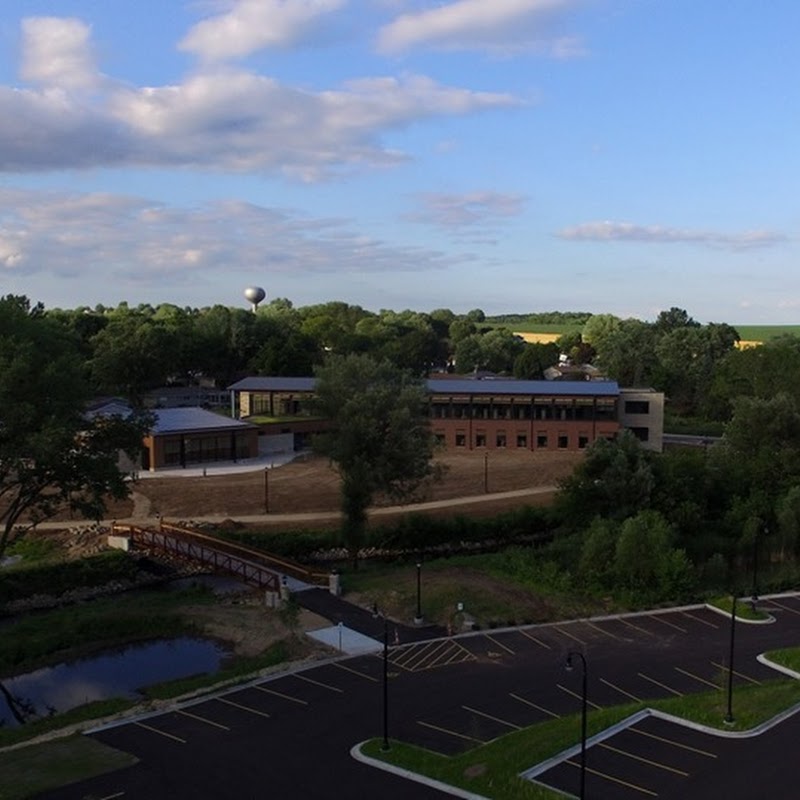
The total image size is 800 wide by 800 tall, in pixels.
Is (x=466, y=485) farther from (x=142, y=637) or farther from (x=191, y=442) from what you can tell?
(x=142, y=637)

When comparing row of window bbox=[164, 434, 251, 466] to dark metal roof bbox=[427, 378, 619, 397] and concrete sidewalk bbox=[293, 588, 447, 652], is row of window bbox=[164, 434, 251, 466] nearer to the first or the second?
dark metal roof bbox=[427, 378, 619, 397]

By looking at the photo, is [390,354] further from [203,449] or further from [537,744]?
[537,744]

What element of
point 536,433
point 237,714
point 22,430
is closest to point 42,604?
point 22,430

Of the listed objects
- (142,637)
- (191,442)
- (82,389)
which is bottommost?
(142,637)

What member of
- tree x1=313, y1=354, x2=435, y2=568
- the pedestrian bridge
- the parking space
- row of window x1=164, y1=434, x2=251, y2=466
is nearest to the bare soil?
the pedestrian bridge

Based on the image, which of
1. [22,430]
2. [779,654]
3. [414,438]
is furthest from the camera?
[414,438]

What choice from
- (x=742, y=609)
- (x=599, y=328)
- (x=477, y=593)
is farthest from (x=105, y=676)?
A: (x=599, y=328)
